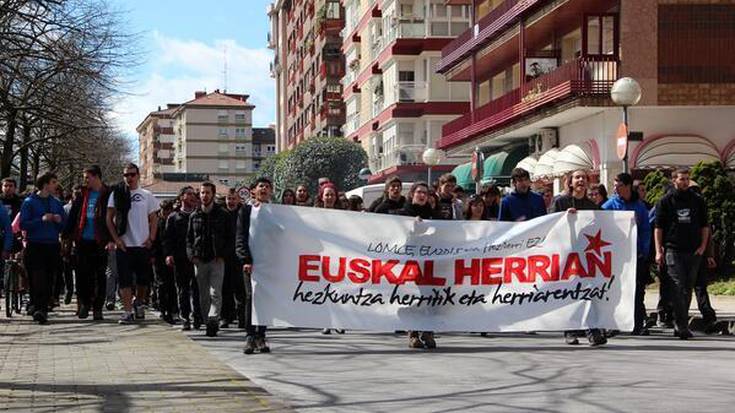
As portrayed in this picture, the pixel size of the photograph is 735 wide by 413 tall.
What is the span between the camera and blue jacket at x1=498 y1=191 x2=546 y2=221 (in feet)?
45.8

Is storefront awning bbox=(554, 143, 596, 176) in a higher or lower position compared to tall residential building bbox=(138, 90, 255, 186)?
lower

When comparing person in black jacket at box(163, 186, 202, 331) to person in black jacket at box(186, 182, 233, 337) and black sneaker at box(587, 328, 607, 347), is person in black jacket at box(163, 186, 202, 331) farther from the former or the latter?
black sneaker at box(587, 328, 607, 347)

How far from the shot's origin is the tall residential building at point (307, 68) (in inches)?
3383

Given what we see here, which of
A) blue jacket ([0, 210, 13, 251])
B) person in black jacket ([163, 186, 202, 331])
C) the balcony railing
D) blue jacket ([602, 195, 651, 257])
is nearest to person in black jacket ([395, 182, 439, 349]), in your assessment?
blue jacket ([602, 195, 651, 257])

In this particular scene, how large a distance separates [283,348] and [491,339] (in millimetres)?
2612

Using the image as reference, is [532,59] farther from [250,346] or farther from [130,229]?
[250,346]

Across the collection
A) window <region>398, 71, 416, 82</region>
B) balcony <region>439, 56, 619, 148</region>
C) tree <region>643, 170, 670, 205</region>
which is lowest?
tree <region>643, 170, 670, 205</region>

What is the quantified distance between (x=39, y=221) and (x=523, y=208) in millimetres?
6670

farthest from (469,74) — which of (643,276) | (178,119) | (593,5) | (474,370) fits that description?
(178,119)

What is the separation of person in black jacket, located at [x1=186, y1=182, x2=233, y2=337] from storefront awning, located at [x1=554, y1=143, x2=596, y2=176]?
20853mm

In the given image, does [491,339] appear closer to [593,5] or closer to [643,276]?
[643,276]

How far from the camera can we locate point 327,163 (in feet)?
225

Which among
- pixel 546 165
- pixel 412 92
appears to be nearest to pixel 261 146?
pixel 412 92

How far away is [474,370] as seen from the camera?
10.7m
